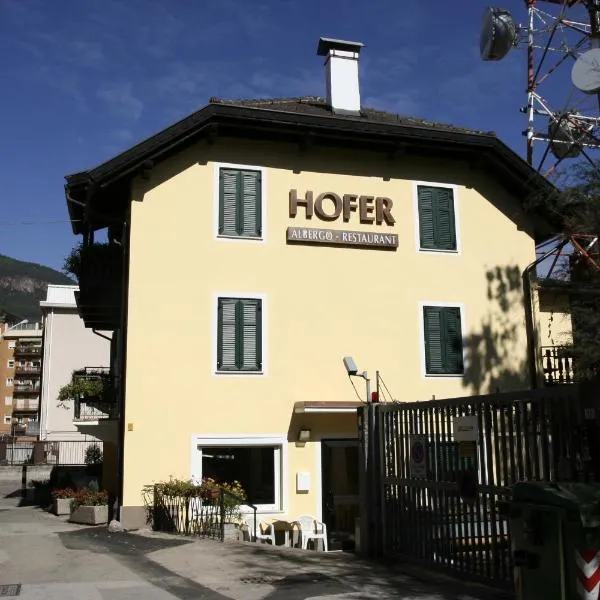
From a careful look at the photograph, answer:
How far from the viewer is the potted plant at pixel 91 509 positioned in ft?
53.7

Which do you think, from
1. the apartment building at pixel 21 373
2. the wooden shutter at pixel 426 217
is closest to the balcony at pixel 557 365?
the wooden shutter at pixel 426 217

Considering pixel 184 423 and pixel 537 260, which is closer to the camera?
pixel 184 423

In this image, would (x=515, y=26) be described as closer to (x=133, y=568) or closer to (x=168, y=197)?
(x=168, y=197)

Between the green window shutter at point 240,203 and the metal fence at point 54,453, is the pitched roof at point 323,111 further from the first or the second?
the metal fence at point 54,453

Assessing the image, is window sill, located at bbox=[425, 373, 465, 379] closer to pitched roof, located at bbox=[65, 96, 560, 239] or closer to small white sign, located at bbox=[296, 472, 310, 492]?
small white sign, located at bbox=[296, 472, 310, 492]

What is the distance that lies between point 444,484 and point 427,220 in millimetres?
9559

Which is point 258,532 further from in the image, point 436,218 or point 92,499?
point 436,218

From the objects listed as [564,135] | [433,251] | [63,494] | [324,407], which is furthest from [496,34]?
[63,494]

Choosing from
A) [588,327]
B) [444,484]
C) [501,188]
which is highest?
[501,188]

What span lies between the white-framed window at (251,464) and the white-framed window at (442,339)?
4.01 m

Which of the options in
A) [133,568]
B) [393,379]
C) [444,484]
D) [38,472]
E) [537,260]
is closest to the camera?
[444,484]

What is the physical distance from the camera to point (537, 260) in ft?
61.1

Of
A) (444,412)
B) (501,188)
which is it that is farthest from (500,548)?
(501,188)

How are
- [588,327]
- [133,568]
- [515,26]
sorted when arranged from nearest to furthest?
[133,568]
[588,327]
[515,26]
